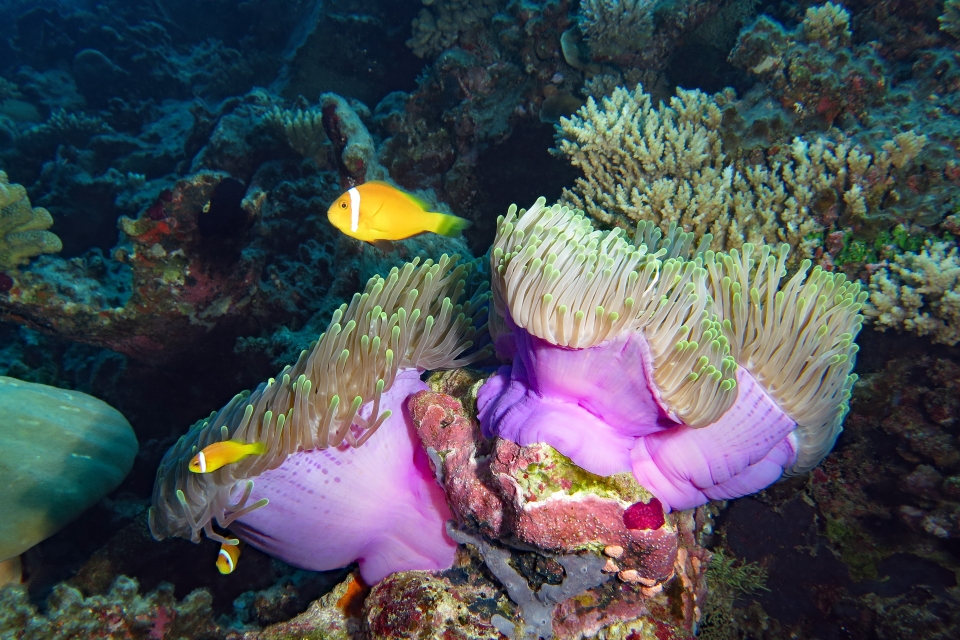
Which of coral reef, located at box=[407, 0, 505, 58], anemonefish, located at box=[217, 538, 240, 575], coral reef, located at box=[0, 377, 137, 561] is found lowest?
coral reef, located at box=[0, 377, 137, 561]

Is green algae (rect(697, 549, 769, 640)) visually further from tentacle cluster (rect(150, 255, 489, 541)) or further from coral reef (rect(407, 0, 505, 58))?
coral reef (rect(407, 0, 505, 58))

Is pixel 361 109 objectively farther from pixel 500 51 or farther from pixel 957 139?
pixel 957 139

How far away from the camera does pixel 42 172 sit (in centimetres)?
825

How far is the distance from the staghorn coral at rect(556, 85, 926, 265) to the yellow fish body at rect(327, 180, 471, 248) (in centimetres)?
136

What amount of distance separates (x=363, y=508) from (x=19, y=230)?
4213mm

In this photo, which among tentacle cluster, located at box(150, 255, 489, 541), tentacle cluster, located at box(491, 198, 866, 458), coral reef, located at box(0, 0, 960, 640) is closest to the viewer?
tentacle cluster, located at box(491, 198, 866, 458)

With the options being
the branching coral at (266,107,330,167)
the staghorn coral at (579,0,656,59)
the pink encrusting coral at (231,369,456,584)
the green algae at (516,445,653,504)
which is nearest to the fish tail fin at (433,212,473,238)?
the pink encrusting coral at (231,369,456,584)

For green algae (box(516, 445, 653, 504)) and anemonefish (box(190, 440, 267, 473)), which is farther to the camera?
anemonefish (box(190, 440, 267, 473))

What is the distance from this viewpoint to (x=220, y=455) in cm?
203

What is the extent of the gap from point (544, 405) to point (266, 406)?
131 centimetres

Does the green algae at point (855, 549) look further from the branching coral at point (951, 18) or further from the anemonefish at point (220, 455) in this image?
the branching coral at point (951, 18)

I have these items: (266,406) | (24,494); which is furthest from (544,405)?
(24,494)

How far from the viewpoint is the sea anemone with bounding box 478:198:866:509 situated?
1825 mm

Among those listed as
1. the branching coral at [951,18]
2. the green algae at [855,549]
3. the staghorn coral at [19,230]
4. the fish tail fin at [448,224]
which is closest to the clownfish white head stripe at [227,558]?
the fish tail fin at [448,224]
